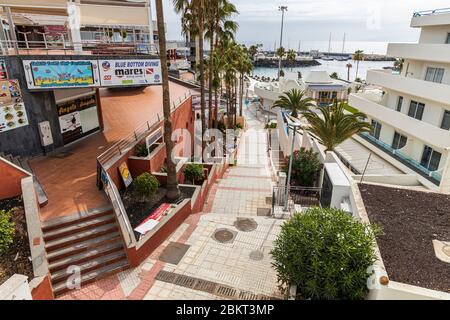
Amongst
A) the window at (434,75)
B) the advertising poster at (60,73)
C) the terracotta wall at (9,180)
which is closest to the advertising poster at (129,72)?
the advertising poster at (60,73)

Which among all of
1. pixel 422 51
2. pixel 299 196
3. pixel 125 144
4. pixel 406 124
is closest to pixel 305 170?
pixel 299 196

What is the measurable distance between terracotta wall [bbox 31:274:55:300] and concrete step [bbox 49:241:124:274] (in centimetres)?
92

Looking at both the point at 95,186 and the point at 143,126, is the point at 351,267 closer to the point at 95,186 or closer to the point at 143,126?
the point at 95,186

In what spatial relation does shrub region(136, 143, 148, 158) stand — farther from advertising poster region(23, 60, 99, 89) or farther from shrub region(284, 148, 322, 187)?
shrub region(284, 148, 322, 187)

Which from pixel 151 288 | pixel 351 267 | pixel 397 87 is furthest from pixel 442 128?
pixel 151 288

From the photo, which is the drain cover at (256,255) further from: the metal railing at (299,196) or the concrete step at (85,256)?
the concrete step at (85,256)

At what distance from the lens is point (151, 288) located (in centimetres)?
959

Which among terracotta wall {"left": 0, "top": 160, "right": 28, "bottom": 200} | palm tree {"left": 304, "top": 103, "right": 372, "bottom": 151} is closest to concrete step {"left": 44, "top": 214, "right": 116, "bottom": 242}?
terracotta wall {"left": 0, "top": 160, "right": 28, "bottom": 200}

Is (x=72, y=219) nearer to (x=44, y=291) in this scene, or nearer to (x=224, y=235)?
(x=44, y=291)

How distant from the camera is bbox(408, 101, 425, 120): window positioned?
76.5ft

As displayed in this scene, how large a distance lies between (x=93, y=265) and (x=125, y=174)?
532 centimetres

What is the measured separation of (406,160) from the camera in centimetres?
2366

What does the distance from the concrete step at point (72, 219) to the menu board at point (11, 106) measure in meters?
5.95

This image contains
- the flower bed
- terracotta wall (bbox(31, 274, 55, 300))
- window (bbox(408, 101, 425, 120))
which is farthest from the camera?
window (bbox(408, 101, 425, 120))
